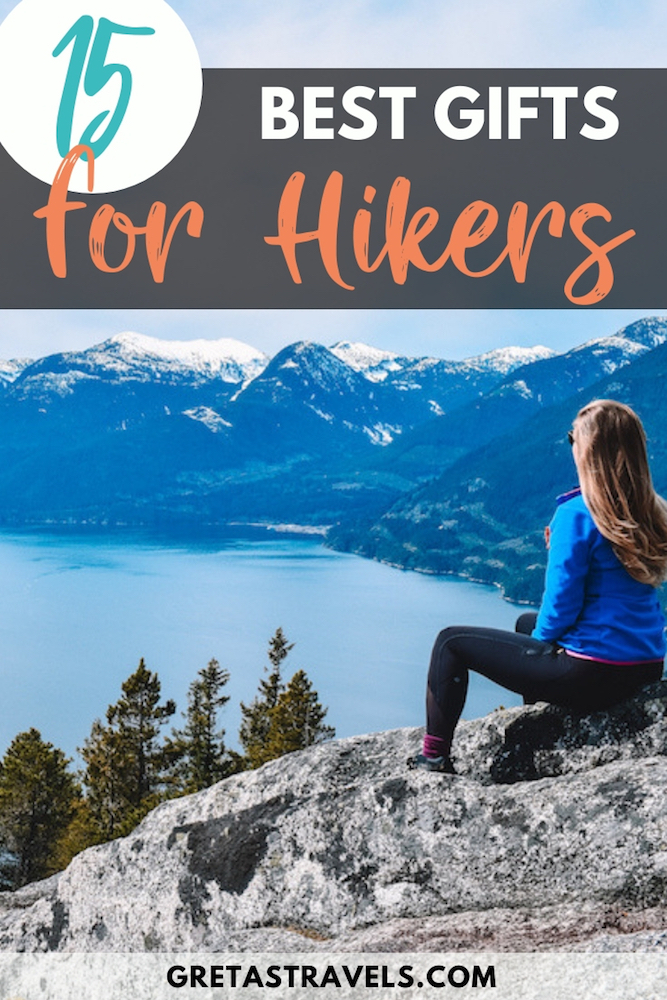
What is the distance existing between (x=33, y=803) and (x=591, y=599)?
37.3 m

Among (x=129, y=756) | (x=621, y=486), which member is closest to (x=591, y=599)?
(x=621, y=486)

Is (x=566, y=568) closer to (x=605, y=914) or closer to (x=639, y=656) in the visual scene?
(x=639, y=656)

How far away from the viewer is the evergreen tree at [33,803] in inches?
1474

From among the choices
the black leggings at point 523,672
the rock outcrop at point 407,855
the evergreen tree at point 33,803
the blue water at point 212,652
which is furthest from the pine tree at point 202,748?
the blue water at point 212,652

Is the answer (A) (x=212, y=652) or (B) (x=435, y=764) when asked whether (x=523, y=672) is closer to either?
(B) (x=435, y=764)

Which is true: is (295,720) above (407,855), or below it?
below

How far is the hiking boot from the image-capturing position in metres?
6.85

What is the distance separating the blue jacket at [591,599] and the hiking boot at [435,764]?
1.44 metres

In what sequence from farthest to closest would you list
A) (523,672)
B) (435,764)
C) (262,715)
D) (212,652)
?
(212,652), (262,715), (435,764), (523,672)

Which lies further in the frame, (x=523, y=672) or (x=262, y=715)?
(x=262, y=715)

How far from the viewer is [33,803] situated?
3756 cm

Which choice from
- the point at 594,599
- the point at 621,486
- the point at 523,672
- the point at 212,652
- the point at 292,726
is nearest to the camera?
the point at 621,486

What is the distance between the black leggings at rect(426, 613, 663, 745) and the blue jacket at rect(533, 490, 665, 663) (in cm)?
15

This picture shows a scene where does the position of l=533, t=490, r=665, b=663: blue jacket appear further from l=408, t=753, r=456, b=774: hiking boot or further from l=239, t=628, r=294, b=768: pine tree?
l=239, t=628, r=294, b=768: pine tree
